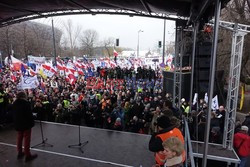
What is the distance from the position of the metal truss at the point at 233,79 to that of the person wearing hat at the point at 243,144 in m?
0.21

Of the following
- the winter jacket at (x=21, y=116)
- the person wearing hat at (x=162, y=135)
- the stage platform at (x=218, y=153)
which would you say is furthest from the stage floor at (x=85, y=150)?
the person wearing hat at (x=162, y=135)

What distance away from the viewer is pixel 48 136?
7016 millimetres

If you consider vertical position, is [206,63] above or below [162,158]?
above

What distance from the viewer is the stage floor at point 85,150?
5246 mm

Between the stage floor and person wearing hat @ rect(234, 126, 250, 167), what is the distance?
2631 mm

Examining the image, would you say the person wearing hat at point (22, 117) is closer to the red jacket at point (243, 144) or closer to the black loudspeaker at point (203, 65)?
the red jacket at point (243, 144)

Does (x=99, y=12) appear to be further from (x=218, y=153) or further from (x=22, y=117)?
(x=218, y=153)

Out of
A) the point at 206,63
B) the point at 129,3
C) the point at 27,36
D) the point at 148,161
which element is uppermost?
the point at 27,36

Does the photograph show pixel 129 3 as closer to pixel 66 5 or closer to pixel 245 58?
pixel 66 5

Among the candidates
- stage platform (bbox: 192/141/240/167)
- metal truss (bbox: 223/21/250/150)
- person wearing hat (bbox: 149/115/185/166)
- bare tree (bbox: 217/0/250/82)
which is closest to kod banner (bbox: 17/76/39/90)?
stage platform (bbox: 192/141/240/167)

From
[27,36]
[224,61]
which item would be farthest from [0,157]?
[27,36]

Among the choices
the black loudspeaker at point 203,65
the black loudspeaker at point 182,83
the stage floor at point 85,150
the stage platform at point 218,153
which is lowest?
the stage platform at point 218,153

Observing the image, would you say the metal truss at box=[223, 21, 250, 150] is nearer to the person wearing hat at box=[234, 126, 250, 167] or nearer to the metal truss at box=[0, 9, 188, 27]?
the person wearing hat at box=[234, 126, 250, 167]

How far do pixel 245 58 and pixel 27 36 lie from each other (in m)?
38.1
